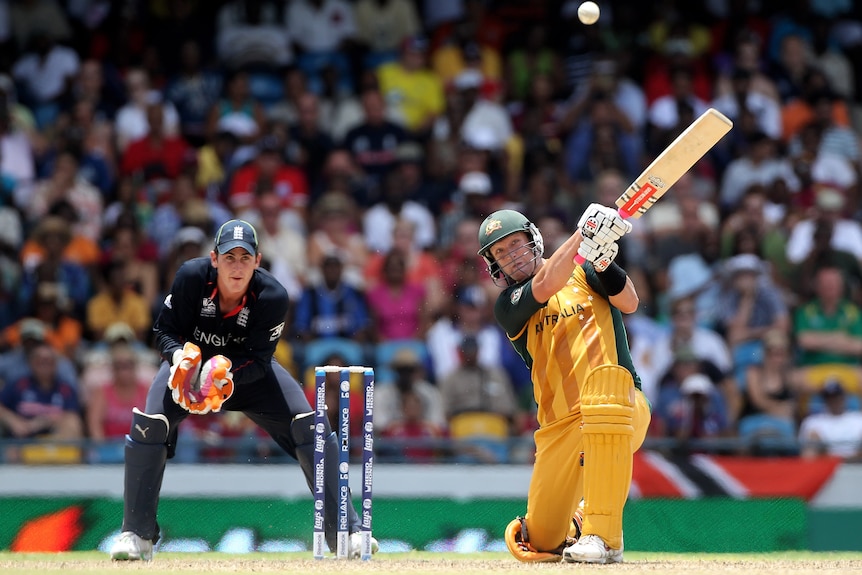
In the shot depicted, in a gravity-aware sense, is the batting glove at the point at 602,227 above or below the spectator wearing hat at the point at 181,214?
below

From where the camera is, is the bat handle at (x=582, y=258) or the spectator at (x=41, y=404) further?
the spectator at (x=41, y=404)

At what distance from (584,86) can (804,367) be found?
13.3 ft

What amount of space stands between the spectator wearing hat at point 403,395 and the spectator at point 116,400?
197cm

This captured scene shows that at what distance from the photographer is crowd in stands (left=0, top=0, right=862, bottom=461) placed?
11273mm

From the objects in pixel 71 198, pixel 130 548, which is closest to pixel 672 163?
pixel 130 548

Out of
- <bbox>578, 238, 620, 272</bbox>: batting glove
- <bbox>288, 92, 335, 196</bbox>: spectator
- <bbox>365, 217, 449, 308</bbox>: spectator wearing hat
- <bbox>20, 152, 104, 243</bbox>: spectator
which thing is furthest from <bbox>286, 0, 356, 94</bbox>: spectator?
<bbox>578, 238, 620, 272</bbox>: batting glove

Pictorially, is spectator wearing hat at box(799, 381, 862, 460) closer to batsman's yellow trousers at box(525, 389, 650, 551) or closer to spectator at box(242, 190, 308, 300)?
spectator at box(242, 190, 308, 300)

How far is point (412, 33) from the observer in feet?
49.2

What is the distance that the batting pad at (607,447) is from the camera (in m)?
6.09

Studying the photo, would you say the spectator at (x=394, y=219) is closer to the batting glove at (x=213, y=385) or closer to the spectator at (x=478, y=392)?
the spectator at (x=478, y=392)

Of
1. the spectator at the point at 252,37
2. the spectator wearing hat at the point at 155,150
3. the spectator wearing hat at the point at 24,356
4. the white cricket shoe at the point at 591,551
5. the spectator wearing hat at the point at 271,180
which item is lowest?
the white cricket shoe at the point at 591,551

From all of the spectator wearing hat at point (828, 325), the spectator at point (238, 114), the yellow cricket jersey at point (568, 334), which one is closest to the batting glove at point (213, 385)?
the yellow cricket jersey at point (568, 334)

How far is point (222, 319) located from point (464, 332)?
4.95 metres

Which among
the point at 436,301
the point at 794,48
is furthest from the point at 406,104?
the point at 794,48
